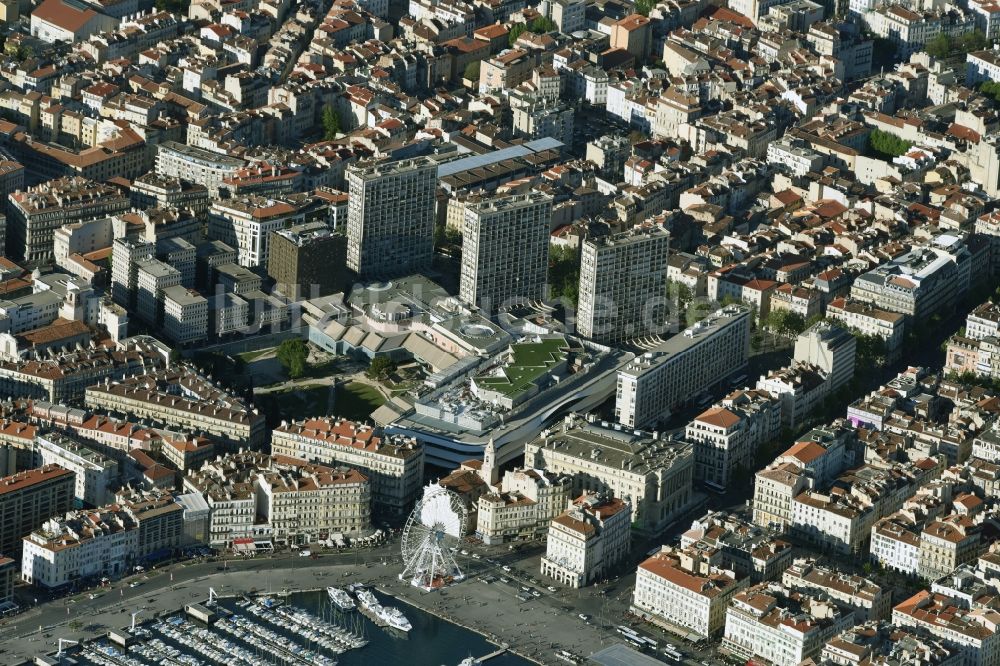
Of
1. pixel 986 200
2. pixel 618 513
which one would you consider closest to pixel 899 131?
pixel 986 200

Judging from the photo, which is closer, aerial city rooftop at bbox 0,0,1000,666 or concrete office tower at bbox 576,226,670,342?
aerial city rooftop at bbox 0,0,1000,666

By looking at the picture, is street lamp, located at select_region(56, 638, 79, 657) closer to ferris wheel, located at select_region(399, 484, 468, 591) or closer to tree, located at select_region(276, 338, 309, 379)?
ferris wheel, located at select_region(399, 484, 468, 591)

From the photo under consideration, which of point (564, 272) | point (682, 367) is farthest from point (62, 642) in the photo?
point (564, 272)

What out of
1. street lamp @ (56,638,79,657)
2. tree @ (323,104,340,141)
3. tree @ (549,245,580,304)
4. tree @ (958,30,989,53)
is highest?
tree @ (958,30,989,53)

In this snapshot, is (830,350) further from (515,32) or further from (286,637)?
(515,32)

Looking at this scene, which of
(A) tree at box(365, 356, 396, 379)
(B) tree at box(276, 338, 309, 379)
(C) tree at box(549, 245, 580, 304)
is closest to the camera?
(A) tree at box(365, 356, 396, 379)

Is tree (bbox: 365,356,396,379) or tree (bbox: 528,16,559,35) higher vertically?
tree (bbox: 365,356,396,379)

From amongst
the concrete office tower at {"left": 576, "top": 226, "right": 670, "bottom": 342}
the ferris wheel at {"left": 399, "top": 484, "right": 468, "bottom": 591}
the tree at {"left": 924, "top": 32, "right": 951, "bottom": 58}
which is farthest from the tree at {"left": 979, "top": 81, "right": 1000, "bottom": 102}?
the ferris wheel at {"left": 399, "top": 484, "right": 468, "bottom": 591}

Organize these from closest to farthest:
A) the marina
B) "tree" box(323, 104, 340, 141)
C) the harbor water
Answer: the marina
the harbor water
"tree" box(323, 104, 340, 141)
